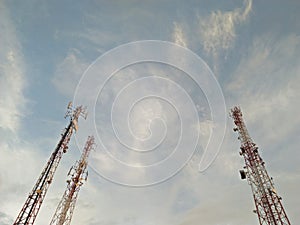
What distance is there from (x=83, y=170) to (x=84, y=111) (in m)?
18.7

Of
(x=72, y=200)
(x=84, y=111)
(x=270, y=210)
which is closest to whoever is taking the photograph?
(x=270, y=210)

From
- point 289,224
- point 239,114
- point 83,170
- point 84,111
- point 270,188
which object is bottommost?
point 289,224

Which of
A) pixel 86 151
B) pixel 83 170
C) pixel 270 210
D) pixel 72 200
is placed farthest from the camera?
pixel 86 151

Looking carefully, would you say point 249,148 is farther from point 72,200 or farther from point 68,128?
point 72,200

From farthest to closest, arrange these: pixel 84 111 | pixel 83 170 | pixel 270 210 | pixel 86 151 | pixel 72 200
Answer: pixel 86 151 < pixel 83 170 < pixel 72 200 < pixel 84 111 < pixel 270 210

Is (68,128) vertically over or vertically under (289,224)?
over

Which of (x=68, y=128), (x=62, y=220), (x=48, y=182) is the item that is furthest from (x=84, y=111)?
(x=62, y=220)

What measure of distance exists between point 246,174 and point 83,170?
4241 cm

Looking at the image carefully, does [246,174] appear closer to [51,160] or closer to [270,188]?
[270,188]

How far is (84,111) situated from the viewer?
50781 mm

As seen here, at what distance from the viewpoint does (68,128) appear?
1843 inches

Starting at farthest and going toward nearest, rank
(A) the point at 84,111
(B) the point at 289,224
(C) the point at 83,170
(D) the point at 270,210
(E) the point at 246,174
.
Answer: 1. (C) the point at 83,170
2. (A) the point at 84,111
3. (E) the point at 246,174
4. (D) the point at 270,210
5. (B) the point at 289,224

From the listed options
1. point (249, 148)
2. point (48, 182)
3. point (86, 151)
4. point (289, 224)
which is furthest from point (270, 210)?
point (86, 151)

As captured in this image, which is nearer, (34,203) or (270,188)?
(34,203)
